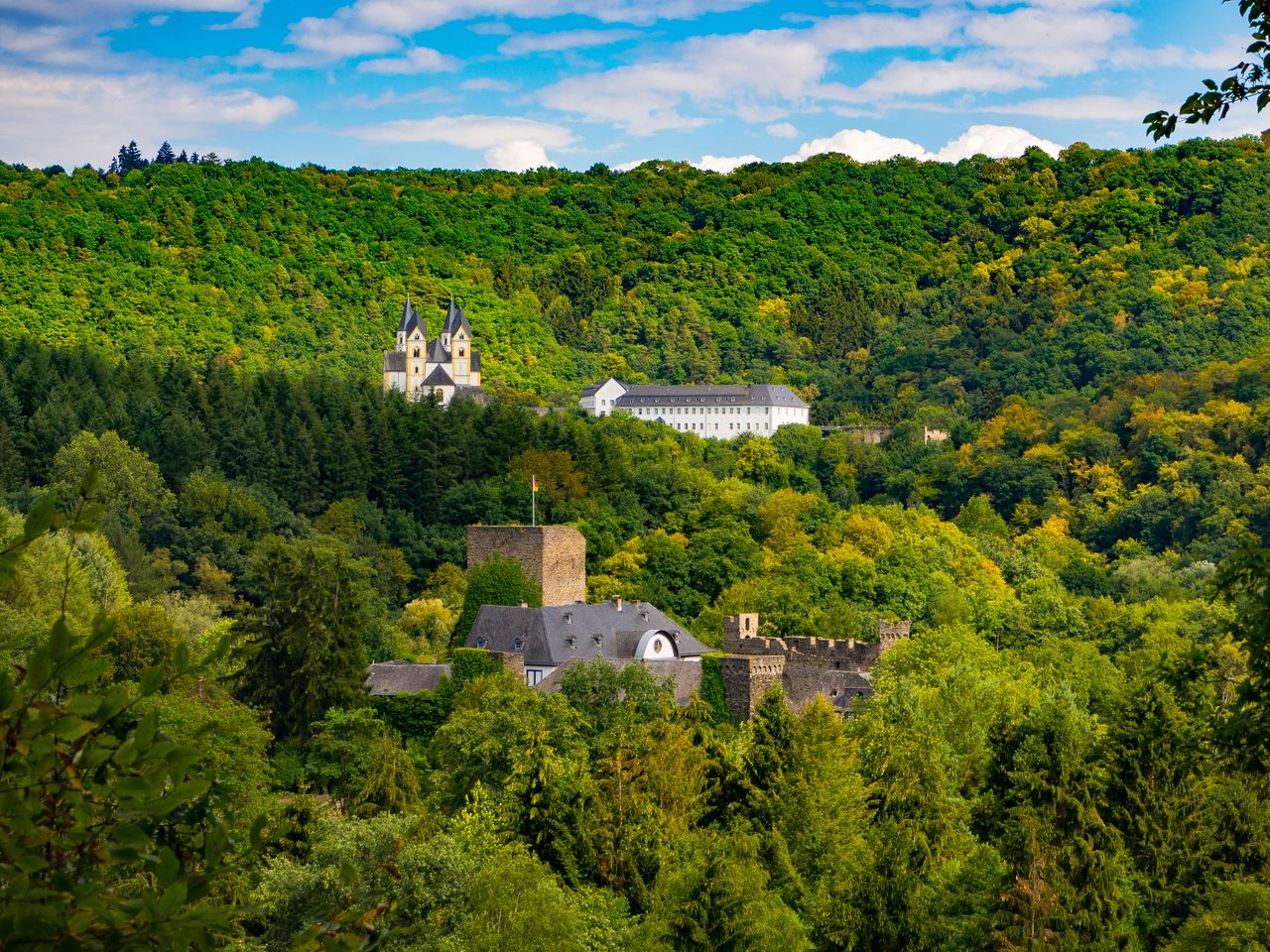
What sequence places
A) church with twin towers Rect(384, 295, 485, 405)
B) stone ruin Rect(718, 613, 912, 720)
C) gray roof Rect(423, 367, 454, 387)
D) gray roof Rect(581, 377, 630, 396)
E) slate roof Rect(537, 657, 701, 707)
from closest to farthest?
slate roof Rect(537, 657, 701, 707)
stone ruin Rect(718, 613, 912, 720)
gray roof Rect(423, 367, 454, 387)
gray roof Rect(581, 377, 630, 396)
church with twin towers Rect(384, 295, 485, 405)

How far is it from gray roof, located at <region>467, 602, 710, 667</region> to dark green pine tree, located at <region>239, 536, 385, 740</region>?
136 inches

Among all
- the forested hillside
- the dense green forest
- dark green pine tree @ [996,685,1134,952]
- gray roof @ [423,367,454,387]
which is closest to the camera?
the dense green forest

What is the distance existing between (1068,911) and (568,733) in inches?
533

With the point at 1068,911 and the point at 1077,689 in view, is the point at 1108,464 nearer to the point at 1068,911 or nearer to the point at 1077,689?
the point at 1077,689

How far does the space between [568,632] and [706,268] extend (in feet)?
331

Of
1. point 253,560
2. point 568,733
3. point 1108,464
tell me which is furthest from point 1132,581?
point 568,733

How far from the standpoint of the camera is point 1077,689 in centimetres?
4234

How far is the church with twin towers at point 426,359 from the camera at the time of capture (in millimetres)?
106181

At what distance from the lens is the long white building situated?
332ft

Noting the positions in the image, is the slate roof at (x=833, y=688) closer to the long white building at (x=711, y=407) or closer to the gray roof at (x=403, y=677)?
the gray roof at (x=403, y=677)

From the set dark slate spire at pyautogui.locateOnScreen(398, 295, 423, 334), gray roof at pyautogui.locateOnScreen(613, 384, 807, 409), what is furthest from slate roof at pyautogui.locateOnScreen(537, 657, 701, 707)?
dark slate spire at pyautogui.locateOnScreen(398, 295, 423, 334)

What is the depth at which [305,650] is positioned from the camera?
38.9 meters

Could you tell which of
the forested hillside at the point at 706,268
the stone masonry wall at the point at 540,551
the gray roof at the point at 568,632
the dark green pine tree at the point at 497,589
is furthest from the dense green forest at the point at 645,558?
the gray roof at the point at 568,632

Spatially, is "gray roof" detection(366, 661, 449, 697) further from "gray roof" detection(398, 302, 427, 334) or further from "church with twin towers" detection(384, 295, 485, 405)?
"gray roof" detection(398, 302, 427, 334)
